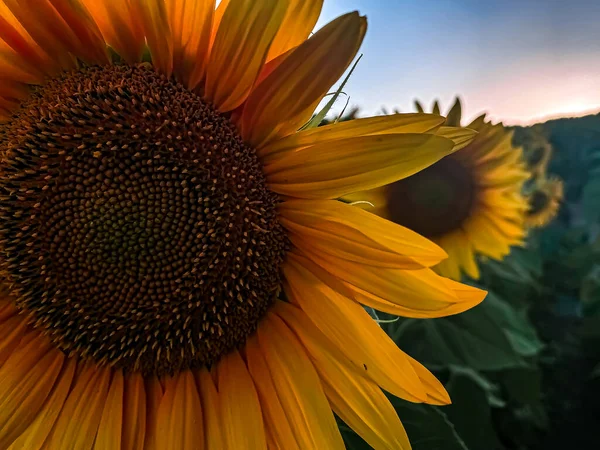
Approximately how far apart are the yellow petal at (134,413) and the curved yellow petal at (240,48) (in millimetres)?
447

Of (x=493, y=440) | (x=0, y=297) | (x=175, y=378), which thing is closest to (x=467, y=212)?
(x=493, y=440)

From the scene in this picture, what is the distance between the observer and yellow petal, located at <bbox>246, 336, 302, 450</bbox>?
2.58 ft

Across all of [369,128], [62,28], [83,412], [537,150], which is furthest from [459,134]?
[537,150]

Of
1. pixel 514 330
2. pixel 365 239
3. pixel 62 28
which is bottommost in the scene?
pixel 514 330

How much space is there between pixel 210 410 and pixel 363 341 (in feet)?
0.91

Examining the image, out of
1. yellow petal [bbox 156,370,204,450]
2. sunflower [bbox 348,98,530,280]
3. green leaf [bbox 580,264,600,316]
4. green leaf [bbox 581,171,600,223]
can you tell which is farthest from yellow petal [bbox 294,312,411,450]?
green leaf [bbox 581,171,600,223]

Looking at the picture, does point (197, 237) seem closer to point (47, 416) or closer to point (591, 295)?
point (47, 416)

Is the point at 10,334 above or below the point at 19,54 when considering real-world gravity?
below

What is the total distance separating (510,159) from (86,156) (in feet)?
4.98

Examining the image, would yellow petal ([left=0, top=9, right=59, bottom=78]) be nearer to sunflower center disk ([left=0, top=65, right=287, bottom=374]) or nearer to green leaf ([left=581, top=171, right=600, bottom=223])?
sunflower center disk ([left=0, top=65, right=287, bottom=374])

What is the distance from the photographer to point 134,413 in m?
0.85

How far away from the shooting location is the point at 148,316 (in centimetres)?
82

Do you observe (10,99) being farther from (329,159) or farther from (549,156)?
(549,156)

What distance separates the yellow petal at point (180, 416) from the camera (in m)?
0.82
